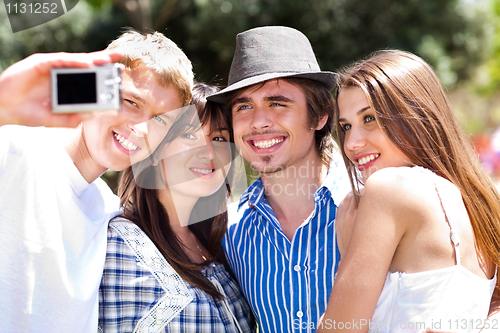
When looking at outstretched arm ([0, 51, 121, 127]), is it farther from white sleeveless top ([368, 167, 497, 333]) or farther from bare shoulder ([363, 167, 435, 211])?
white sleeveless top ([368, 167, 497, 333])

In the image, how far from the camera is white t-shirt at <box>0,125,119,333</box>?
2.04 m

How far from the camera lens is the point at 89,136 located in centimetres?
243

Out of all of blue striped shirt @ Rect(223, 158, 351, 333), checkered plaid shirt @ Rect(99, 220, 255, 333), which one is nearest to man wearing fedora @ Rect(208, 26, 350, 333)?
blue striped shirt @ Rect(223, 158, 351, 333)

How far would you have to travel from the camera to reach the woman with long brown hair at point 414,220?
1.79 metres

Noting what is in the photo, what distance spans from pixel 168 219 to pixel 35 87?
55.7 inches

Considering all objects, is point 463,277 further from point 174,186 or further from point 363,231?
point 174,186

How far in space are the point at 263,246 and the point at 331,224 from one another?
1.58 feet

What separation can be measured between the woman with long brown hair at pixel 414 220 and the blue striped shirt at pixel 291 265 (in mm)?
633

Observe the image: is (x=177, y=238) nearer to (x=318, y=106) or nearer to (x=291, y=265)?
(x=291, y=265)

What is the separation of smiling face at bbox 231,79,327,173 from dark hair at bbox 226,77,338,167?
3 cm

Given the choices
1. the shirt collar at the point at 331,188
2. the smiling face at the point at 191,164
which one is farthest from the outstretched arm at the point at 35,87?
the shirt collar at the point at 331,188

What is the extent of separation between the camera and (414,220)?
5.90 ft

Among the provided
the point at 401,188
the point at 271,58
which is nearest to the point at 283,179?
the point at 271,58

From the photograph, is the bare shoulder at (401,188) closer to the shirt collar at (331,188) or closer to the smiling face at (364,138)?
the smiling face at (364,138)
